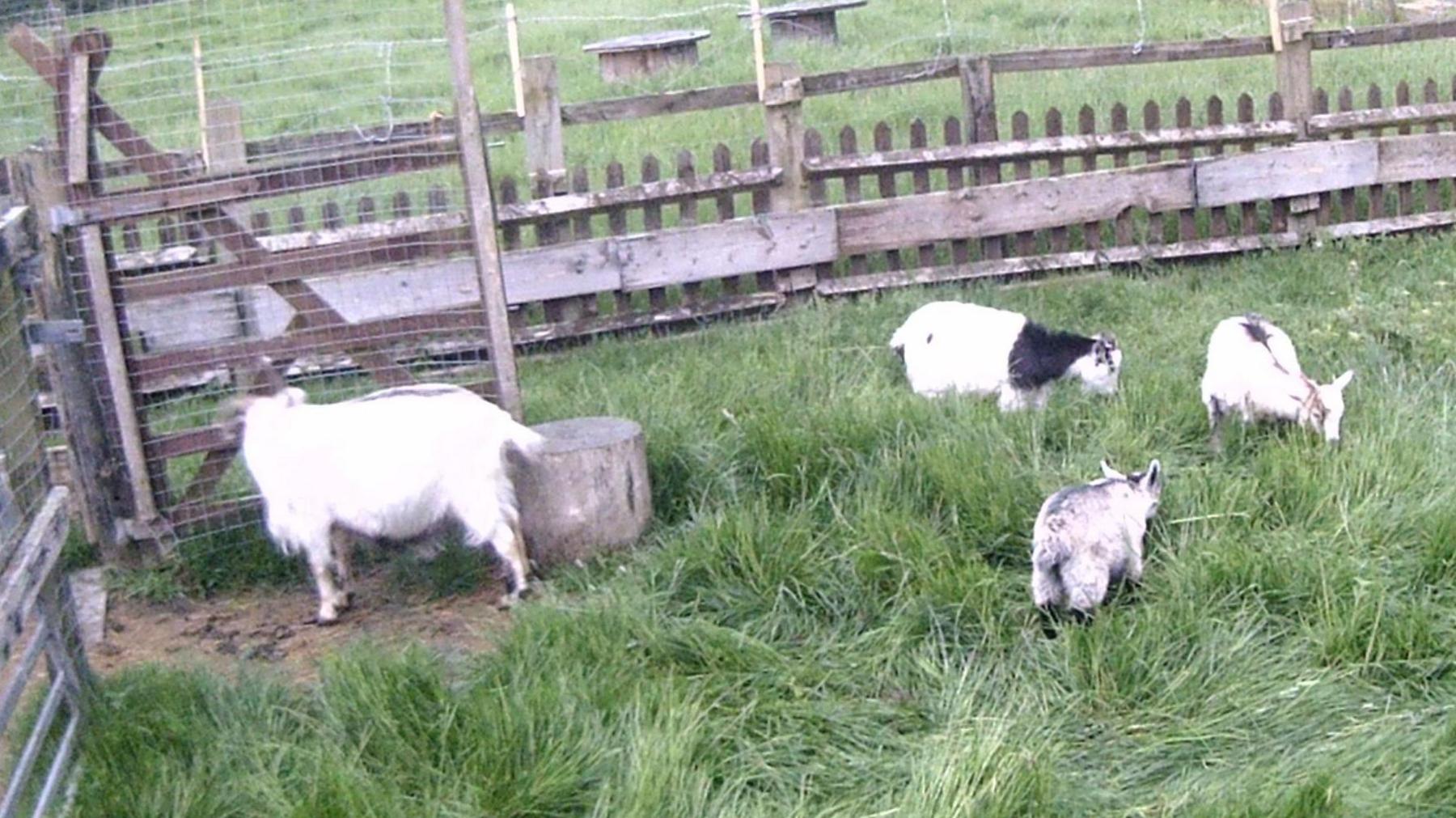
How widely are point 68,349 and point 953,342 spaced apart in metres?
3.53

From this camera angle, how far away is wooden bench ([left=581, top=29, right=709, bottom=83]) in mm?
14703

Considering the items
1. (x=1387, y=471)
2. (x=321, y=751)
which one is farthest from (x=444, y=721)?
(x=1387, y=471)

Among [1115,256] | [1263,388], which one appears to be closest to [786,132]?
[1115,256]

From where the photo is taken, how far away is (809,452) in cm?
→ 609

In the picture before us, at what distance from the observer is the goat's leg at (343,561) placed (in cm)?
599

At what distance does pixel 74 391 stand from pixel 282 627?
1.27 metres

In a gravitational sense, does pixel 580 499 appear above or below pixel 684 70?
below

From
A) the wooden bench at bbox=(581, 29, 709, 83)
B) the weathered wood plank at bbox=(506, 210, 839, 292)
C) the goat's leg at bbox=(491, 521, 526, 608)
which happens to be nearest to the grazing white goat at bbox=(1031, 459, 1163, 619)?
the goat's leg at bbox=(491, 521, 526, 608)

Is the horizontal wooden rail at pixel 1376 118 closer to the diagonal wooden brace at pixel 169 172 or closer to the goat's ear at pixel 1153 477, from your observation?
the goat's ear at pixel 1153 477

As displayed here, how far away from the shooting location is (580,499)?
602 centimetres

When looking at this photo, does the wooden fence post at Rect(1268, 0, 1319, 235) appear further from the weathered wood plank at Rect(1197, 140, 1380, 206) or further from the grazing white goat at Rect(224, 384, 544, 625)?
the grazing white goat at Rect(224, 384, 544, 625)

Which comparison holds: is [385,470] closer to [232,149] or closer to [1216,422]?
[1216,422]

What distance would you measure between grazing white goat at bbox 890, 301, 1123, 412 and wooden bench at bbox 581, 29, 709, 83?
25.9ft

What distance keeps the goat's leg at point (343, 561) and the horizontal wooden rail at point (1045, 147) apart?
4089mm
